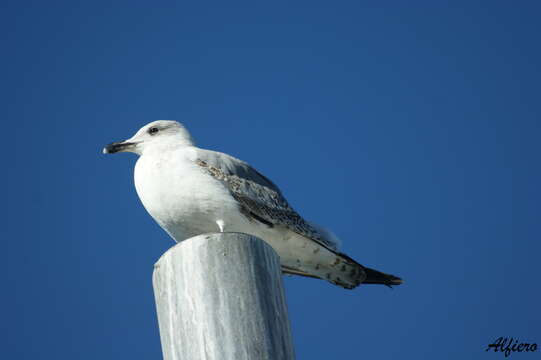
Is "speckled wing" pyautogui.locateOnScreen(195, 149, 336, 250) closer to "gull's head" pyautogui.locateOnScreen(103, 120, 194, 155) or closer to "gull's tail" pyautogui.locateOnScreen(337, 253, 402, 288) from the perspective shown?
"gull's tail" pyautogui.locateOnScreen(337, 253, 402, 288)

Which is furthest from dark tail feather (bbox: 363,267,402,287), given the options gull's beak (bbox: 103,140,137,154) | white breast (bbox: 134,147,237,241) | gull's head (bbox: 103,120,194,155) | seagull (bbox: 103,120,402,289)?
gull's beak (bbox: 103,140,137,154)

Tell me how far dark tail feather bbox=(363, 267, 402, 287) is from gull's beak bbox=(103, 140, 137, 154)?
2.86 meters

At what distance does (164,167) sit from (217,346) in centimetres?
355

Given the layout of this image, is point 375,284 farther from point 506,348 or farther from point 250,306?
point 250,306

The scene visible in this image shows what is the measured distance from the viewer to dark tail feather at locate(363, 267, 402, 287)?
26.2 feet

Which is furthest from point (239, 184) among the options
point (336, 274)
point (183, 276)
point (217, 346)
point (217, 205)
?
point (217, 346)

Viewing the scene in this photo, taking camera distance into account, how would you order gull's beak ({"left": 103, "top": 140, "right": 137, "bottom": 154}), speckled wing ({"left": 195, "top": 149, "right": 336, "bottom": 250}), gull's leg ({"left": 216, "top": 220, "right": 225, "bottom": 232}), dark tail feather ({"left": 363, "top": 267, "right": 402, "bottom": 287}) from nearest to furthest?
1. gull's leg ({"left": 216, "top": 220, "right": 225, "bottom": 232})
2. speckled wing ({"left": 195, "top": 149, "right": 336, "bottom": 250})
3. dark tail feather ({"left": 363, "top": 267, "right": 402, "bottom": 287})
4. gull's beak ({"left": 103, "top": 140, "right": 137, "bottom": 154})

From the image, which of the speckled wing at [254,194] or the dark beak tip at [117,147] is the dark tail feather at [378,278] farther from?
the dark beak tip at [117,147]

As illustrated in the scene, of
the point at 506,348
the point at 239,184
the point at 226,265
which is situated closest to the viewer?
the point at 226,265

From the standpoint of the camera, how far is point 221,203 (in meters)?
7.06

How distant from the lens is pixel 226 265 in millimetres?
4293

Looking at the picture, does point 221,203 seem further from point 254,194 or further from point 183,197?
point 254,194

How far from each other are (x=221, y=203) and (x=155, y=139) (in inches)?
56.8

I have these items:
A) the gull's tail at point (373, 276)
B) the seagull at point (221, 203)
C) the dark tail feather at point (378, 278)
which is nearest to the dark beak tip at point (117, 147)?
the seagull at point (221, 203)
